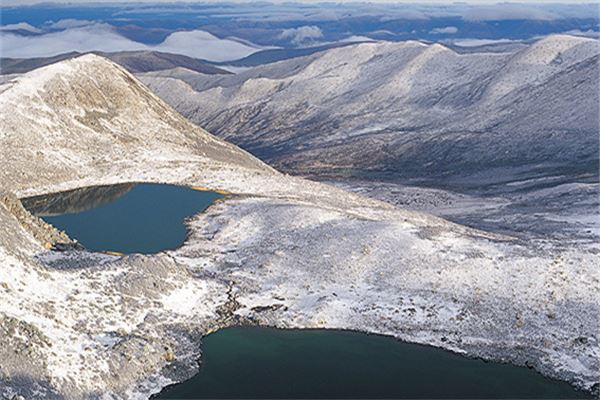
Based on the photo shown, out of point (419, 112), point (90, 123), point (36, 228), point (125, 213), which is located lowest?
point (419, 112)

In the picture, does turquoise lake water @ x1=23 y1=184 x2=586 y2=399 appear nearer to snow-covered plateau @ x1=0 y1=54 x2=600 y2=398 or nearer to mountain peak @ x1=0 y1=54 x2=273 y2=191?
snow-covered plateau @ x1=0 y1=54 x2=600 y2=398

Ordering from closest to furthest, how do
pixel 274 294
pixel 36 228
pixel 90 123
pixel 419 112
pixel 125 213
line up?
1. pixel 274 294
2. pixel 36 228
3. pixel 125 213
4. pixel 90 123
5. pixel 419 112

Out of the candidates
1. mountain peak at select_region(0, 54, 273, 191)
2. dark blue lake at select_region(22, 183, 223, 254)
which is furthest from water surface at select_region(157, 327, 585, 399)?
mountain peak at select_region(0, 54, 273, 191)

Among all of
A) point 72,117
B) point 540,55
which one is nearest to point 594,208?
point 72,117

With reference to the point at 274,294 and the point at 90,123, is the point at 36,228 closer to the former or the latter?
the point at 274,294

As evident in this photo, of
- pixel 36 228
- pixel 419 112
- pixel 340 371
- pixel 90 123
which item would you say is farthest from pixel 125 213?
pixel 419 112

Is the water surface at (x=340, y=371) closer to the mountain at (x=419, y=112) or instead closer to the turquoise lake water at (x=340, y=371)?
the turquoise lake water at (x=340, y=371)
